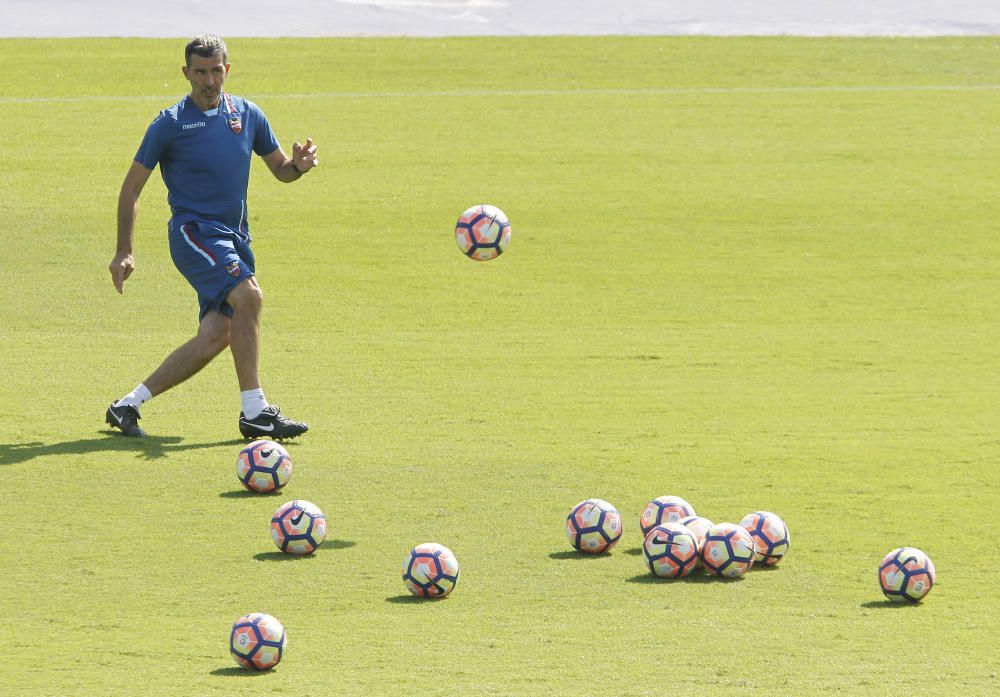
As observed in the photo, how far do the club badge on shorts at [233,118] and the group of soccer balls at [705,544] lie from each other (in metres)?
4.17

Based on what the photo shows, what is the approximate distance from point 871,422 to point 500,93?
51.7 feet

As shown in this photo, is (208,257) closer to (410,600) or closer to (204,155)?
(204,155)

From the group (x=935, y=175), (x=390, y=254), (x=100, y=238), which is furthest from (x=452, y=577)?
(x=935, y=175)

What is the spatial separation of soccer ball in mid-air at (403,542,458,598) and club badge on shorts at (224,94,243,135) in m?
4.44

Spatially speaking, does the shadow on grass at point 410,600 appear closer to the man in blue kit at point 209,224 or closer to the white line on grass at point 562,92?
the man in blue kit at point 209,224

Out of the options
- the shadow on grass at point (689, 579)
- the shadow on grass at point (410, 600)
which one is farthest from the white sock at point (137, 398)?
the shadow on grass at point (689, 579)

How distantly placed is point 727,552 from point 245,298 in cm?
445

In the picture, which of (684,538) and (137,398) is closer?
(684,538)

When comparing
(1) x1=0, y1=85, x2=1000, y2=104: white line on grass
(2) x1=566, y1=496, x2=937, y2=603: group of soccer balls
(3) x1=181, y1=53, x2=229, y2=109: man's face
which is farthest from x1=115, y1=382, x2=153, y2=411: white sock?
(1) x1=0, y1=85, x2=1000, y2=104: white line on grass

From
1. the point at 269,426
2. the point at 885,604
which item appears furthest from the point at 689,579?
the point at 269,426

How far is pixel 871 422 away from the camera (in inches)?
471

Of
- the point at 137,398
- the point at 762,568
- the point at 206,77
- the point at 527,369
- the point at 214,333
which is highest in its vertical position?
the point at 206,77

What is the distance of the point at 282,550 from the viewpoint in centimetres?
846

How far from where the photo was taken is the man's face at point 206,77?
10.8 meters
